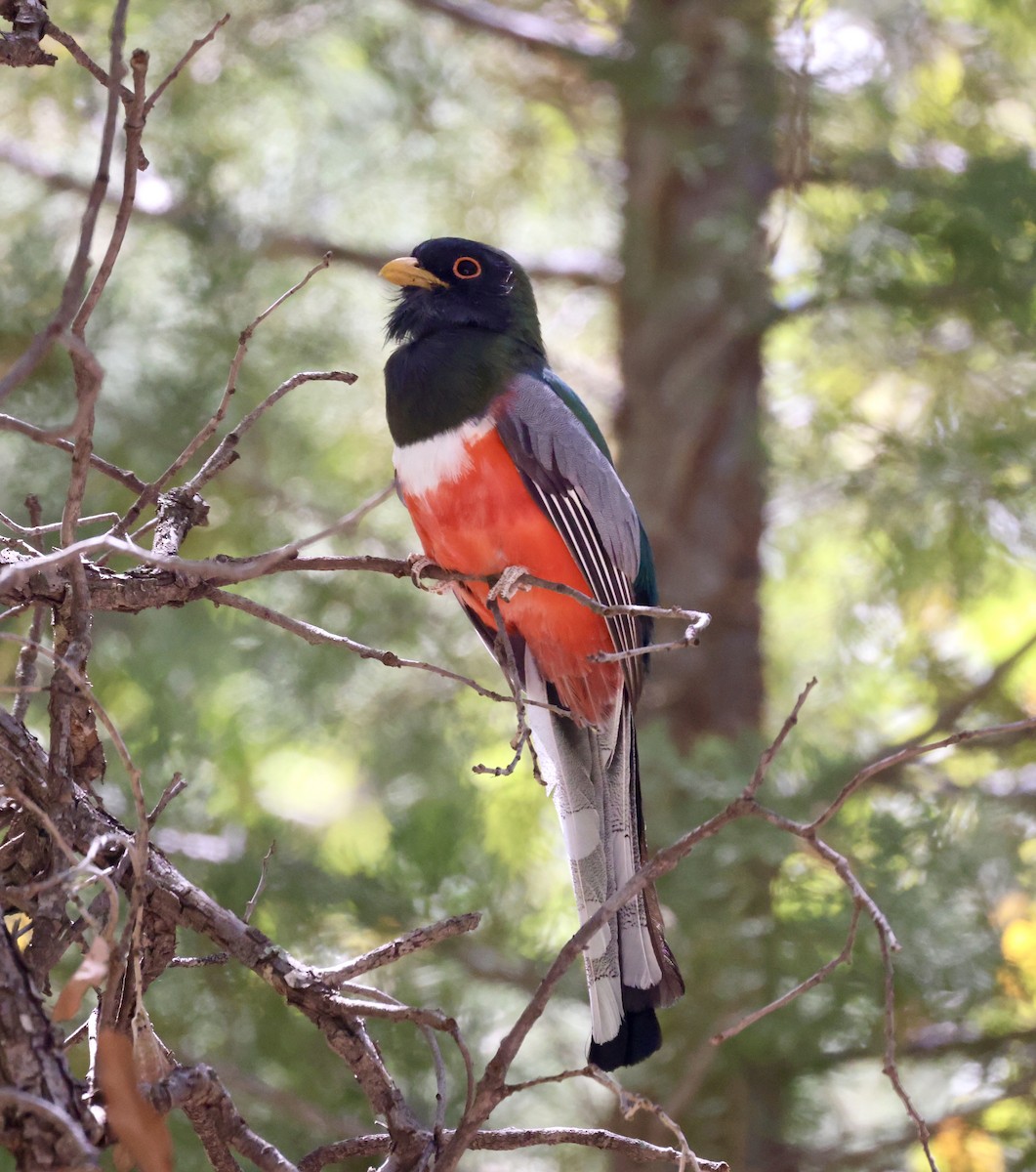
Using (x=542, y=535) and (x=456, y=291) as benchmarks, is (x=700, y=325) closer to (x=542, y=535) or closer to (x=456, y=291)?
(x=456, y=291)

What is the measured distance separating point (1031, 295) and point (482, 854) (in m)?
2.34

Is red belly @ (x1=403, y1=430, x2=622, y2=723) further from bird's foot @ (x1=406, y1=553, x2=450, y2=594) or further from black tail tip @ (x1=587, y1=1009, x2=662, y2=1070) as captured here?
A: black tail tip @ (x1=587, y1=1009, x2=662, y2=1070)

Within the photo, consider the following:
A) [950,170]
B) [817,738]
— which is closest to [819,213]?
[950,170]

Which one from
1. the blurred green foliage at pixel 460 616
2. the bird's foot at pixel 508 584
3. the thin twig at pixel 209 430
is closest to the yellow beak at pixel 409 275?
the bird's foot at pixel 508 584

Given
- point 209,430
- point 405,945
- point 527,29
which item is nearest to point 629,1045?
point 405,945

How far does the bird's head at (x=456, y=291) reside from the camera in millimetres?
2994

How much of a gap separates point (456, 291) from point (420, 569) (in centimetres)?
98

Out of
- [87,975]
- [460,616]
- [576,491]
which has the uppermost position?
[460,616]

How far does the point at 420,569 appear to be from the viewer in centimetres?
229

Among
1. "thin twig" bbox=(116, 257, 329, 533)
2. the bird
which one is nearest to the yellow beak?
the bird

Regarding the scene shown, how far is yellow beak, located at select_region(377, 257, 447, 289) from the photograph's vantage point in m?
3.03

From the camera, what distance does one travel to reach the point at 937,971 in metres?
3.67

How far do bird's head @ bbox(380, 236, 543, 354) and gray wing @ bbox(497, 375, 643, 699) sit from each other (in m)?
0.28

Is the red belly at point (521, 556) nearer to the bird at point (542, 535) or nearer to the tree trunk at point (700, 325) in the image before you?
the bird at point (542, 535)
